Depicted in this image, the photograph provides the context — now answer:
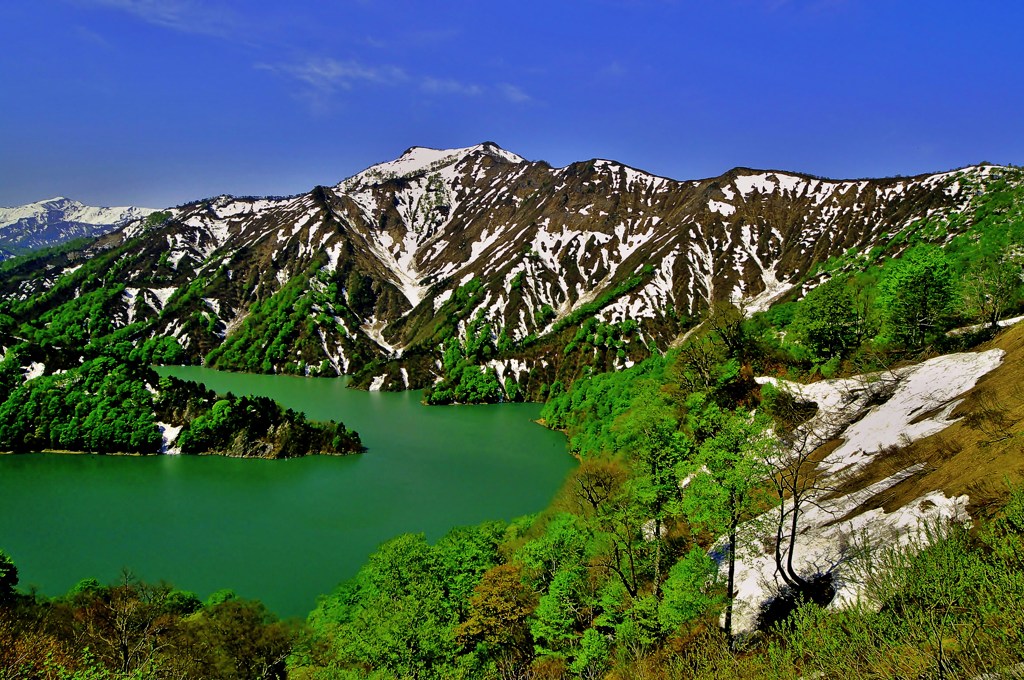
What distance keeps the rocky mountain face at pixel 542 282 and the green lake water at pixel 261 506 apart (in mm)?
51050

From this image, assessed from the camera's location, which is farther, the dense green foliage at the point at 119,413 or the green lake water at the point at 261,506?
the dense green foliage at the point at 119,413

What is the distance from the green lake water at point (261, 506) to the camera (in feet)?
125

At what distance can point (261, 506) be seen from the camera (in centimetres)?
5081

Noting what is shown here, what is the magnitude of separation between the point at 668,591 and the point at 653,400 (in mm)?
20928

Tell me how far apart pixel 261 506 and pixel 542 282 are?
125788 millimetres

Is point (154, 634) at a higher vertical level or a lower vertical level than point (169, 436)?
higher

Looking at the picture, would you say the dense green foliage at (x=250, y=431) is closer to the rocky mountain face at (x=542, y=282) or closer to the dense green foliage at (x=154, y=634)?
the dense green foliage at (x=154, y=634)

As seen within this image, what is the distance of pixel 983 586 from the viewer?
970 centimetres

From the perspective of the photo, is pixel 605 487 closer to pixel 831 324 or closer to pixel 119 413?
pixel 831 324

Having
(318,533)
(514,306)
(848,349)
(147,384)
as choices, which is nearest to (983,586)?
(848,349)

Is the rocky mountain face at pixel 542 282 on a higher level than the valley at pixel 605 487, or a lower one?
higher

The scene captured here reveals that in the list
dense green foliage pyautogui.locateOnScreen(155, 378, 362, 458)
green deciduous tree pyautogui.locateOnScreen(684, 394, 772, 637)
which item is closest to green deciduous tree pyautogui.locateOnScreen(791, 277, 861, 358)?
green deciduous tree pyautogui.locateOnScreen(684, 394, 772, 637)

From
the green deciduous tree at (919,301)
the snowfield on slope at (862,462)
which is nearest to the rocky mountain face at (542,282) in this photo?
the green deciduous tree at (919,301)

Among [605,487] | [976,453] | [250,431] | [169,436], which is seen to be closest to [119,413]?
[169,436]
